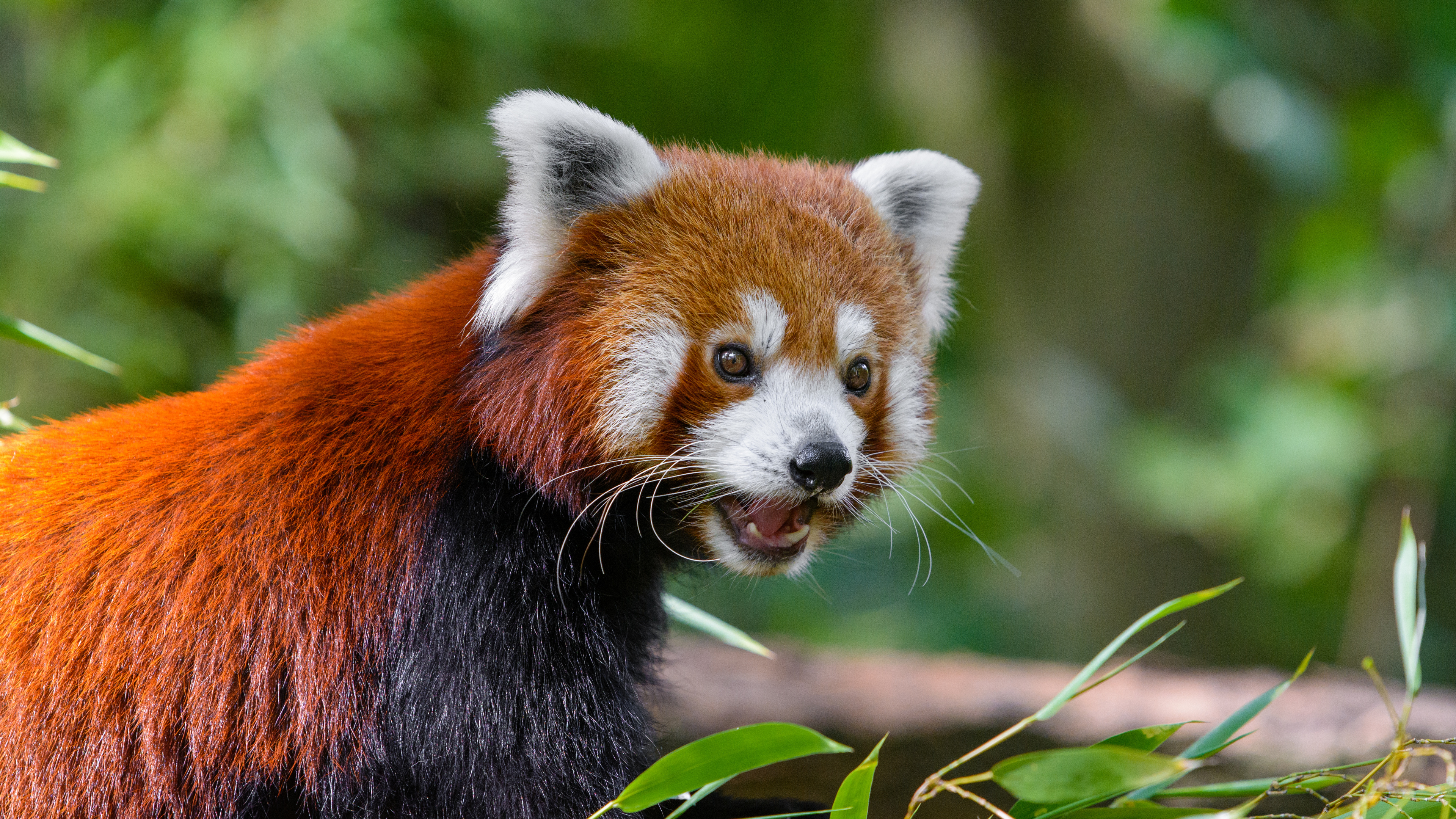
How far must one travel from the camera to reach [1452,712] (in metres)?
3.02

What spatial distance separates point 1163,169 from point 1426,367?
145 cm

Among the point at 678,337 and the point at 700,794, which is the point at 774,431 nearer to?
the point at 678,337

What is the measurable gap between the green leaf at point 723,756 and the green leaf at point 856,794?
0.11m

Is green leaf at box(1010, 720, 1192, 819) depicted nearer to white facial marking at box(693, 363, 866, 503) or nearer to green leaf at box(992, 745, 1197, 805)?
green leaf at box(992, 745, 1197, 805)

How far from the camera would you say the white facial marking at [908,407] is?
6.82 feet

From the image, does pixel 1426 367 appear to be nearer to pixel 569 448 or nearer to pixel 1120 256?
pixel 1120 256

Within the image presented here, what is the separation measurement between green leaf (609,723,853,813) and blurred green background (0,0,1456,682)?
3633mm

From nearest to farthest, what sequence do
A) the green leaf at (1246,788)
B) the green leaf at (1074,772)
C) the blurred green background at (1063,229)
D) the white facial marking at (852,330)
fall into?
the green leaf at (1074,772) < the green leaf at (1246,788) < the white facial marking at (852,330) < the blurred green background at (1063,229)

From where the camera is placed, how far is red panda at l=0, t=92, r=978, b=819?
1.72 metres

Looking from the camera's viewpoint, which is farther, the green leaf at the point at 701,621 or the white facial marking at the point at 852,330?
the green leaf at the point at 701,621

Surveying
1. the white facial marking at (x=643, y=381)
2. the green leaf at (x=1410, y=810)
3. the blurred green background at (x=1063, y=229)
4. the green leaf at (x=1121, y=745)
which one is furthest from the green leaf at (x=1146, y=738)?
the blurred green background at (x=1063, y=229)

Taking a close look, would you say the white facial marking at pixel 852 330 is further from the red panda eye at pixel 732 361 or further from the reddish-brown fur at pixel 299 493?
the red panda eye at pixel 732 361

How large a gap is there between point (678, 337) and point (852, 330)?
0.98 feet

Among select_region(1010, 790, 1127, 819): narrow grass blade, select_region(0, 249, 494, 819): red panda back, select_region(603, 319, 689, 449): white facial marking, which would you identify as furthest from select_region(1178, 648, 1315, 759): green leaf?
select_region(0, 249, 494, 819): red panda back
